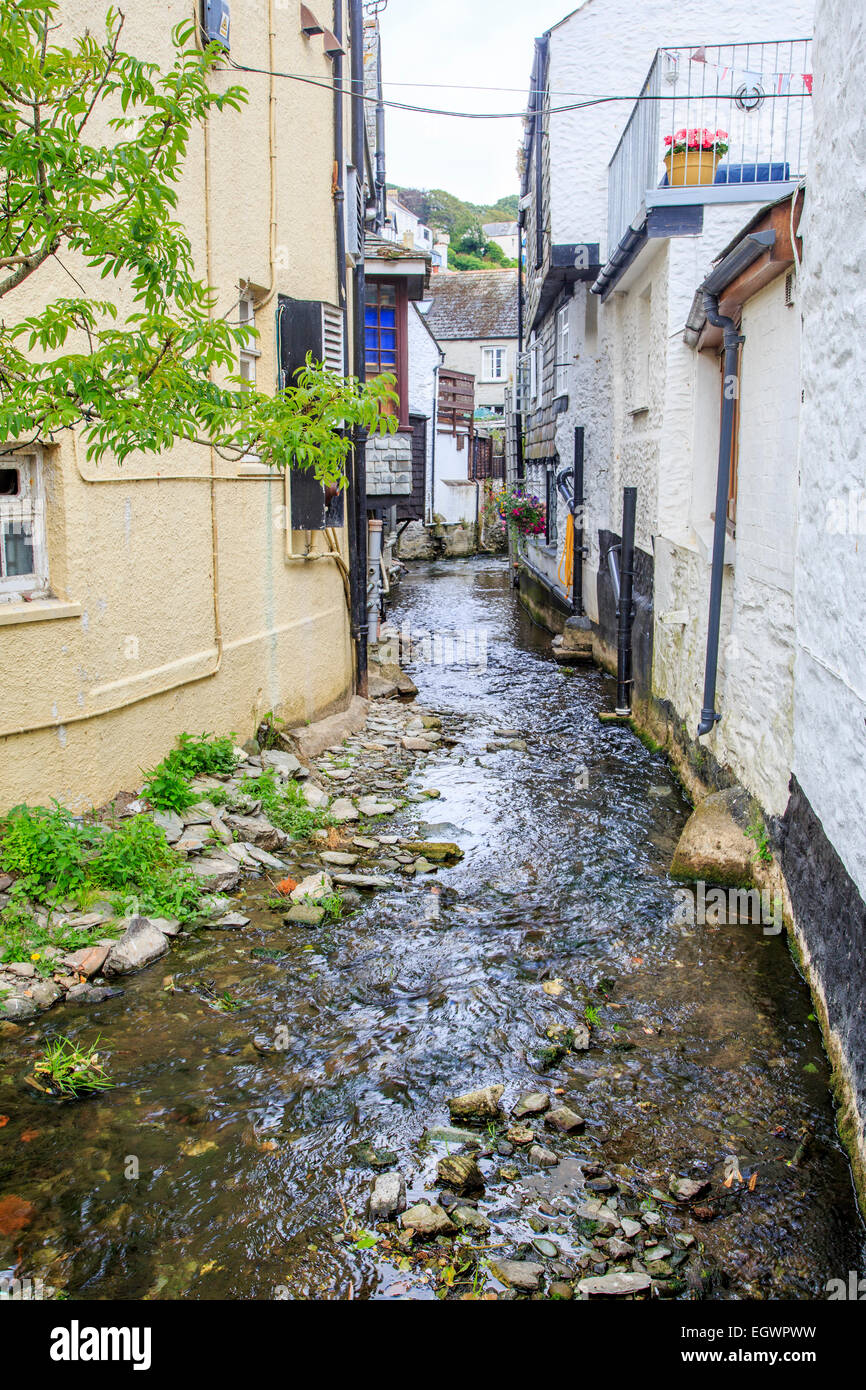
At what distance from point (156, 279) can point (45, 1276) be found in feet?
11.1

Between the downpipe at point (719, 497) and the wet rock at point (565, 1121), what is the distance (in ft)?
13.2

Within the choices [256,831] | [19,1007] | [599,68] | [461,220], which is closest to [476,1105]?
[19,1007]

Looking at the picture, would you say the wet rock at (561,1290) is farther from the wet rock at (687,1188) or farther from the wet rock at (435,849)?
the wet rock at (435,849)

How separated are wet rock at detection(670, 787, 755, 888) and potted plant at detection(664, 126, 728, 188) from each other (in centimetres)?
572

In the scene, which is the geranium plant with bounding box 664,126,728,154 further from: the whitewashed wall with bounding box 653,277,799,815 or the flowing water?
the flowing water

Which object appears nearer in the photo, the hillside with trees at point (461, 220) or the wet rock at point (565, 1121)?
the wet rock at point (565, 1121)

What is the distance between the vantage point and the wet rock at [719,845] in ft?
20.9

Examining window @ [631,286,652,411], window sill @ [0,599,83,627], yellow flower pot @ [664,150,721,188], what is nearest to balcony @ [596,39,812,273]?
yellow flower pot @ [664,150,721,188]

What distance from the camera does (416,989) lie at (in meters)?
5.32

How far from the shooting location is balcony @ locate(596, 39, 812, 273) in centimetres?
901

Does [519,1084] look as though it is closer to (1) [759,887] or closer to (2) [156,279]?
(1) [759,887]

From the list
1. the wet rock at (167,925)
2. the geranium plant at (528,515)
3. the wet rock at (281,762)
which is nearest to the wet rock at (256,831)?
the wet rock at (281,762)

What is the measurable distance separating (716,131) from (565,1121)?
940 centimetres

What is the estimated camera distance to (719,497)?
24.6ft
